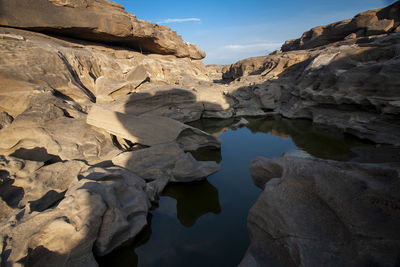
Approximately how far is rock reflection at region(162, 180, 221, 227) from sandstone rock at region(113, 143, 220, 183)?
142 millimetres

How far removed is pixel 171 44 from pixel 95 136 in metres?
13.8

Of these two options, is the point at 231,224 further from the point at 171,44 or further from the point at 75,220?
the point at 171,44

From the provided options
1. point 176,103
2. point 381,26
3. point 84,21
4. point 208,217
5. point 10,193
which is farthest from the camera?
point 381,26

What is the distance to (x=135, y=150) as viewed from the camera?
135 inches

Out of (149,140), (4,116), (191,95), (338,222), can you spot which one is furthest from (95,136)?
(191,95)

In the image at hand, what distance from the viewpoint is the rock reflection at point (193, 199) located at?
99.7 inches

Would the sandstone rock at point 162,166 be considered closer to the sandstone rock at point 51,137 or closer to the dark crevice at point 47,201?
the sandstone rock at point 51,137

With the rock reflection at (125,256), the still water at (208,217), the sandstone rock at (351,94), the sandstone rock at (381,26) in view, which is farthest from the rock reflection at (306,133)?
the sandstone rock at (381,26)

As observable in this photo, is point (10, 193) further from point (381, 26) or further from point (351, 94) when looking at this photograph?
point (381, 26)

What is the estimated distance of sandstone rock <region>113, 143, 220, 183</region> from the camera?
307cm

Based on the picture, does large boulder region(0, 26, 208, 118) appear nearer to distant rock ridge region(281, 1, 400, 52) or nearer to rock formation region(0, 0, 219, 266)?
rock formation region(0, 0, 219, 266)

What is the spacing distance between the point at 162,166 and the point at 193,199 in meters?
0.83

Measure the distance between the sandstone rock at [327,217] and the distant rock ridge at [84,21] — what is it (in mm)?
12432

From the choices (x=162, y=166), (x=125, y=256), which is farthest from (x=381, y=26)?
(x=125, y=256)
